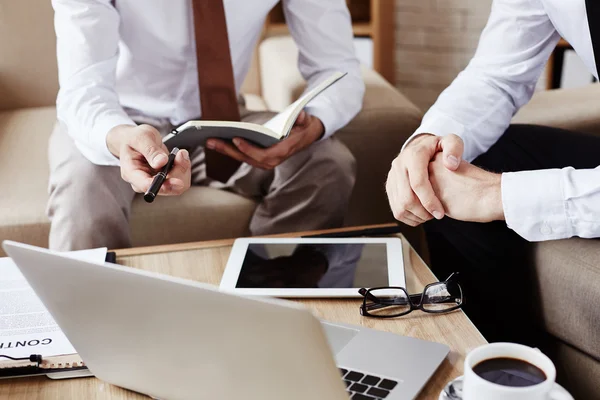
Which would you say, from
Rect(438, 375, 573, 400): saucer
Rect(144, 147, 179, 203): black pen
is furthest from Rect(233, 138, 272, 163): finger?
Rect(438, 375, 573, 400): saucer

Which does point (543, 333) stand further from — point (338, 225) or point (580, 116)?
point (580, 116)

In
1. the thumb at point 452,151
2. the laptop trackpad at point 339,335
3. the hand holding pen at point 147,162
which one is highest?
the thumb at point 452,151

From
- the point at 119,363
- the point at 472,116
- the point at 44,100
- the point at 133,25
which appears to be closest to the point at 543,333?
the point at 472,116

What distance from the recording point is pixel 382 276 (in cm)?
101

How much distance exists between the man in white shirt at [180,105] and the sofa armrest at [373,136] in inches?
2.8

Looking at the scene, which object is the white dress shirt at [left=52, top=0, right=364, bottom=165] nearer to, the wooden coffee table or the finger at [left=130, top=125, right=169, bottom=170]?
the finger at [left=130, top=125, right=169, bottom=170]

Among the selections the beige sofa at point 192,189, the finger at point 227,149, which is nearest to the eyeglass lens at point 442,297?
the finger at point 227,149

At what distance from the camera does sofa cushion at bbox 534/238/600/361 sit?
0.94 m

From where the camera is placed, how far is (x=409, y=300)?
36.2 inches

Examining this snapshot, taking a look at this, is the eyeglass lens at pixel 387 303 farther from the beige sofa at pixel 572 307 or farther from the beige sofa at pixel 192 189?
the beige sofa at pixel 192 189

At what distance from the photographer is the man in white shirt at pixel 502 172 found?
0.97 meters

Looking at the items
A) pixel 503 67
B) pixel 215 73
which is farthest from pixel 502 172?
pixel 215 73

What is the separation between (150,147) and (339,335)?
0.48 meters

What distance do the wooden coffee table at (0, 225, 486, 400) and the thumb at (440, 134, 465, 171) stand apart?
0.17m
